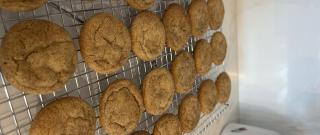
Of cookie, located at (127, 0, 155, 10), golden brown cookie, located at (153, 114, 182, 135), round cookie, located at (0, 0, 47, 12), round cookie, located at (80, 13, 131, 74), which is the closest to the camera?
round cookie, located at (0, 0, 47, 12)

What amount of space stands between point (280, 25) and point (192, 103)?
55 cm

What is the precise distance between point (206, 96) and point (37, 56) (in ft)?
2.27

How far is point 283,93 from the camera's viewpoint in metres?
1.37

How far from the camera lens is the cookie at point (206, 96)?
3.67 ft

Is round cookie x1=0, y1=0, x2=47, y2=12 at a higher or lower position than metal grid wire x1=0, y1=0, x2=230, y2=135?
higher

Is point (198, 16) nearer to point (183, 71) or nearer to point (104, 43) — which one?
point (183, 71)

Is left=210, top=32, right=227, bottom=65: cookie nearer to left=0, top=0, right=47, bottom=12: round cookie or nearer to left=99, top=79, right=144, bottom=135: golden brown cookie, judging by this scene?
left=99, top=79, right=144, bottom=135: golden brown cookie

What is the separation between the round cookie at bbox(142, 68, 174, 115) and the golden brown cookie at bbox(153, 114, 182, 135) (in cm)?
3

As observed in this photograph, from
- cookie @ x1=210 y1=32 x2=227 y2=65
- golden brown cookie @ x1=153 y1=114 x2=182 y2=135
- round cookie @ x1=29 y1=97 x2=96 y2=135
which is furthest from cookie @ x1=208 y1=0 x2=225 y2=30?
round cookie @ x1=29 y1=97 x2=96 y2=135

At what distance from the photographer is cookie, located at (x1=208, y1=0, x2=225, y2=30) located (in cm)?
112

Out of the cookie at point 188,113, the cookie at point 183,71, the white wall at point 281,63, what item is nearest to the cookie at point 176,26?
the cookie at point 183,71

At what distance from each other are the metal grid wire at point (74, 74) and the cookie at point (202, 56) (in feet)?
0.38

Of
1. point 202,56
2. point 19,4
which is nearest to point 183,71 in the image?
point 202,56

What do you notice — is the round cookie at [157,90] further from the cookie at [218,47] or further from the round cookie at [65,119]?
the cookie at [218,47]
